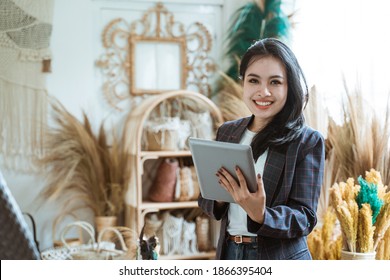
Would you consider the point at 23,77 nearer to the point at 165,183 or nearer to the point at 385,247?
the point at 165,183

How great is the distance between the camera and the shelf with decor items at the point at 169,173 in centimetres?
222

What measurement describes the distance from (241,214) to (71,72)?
1216 millimetres

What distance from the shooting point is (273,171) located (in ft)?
3.47

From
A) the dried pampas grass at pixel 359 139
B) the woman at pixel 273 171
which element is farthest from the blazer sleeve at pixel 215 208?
the dried pampas grass at pixel 359 139

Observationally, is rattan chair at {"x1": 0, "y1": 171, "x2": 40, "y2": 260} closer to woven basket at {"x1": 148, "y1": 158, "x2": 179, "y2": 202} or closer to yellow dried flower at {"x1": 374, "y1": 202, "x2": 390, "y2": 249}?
yellow dried flower at {"x1": 374, "y1": 202, "x2": 390, "y2": 249}

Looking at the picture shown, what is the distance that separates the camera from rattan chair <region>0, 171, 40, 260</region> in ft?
1.41

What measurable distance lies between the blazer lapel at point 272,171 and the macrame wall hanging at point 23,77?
4.04 feet

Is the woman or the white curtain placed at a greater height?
the white curtain

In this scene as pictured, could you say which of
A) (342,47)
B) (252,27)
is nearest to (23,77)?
(252,27)

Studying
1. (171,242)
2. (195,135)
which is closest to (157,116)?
(195,135)

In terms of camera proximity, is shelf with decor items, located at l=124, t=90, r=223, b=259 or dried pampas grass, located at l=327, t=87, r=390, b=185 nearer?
dried pampas grass, located at l=327, t=87, r=390, b=185

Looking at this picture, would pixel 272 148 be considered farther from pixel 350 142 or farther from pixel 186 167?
pixel 186 167

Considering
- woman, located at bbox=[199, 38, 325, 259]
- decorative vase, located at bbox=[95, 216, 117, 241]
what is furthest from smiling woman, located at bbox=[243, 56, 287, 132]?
decorative vase, located at bbox=[95, 216, 117, 241]

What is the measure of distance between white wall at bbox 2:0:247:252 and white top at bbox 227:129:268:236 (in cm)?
102
